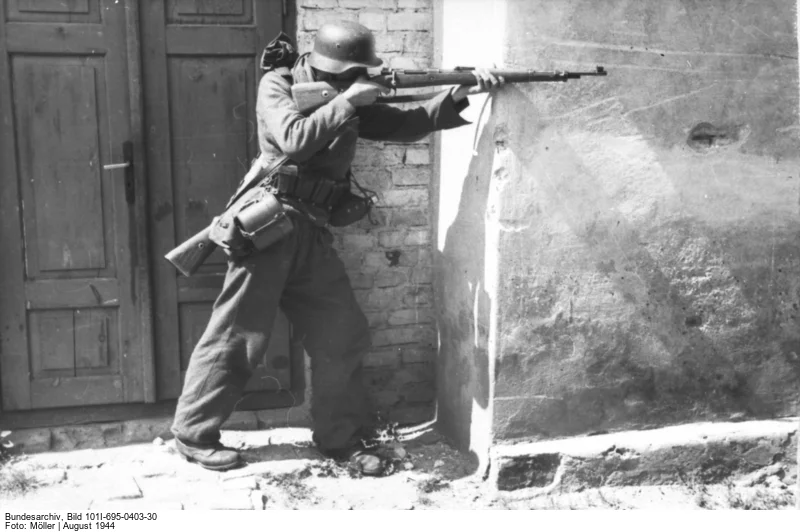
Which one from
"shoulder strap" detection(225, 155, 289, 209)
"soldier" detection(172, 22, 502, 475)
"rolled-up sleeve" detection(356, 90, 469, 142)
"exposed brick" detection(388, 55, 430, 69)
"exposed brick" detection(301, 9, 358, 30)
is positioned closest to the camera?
"soldier" detection(172, 22, 502, 475)

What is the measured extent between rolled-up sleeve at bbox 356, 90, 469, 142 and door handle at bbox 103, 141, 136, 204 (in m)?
1.14

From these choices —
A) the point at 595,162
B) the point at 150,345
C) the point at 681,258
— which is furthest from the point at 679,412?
the point at 150,345

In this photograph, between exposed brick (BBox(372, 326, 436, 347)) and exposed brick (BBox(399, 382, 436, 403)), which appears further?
exposed brick (BBox(399, 382, 436, 403))

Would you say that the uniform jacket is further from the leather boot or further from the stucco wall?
the leather boot

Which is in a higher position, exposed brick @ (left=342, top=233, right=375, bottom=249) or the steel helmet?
the steel helmet

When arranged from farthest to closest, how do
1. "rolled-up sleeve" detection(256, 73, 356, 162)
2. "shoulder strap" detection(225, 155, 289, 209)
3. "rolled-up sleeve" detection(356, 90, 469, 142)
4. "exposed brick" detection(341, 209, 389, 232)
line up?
"exposed brick" detection(341, 209, 389, 232) → "rolled-up sleeve" detection(356, 90, 469, 142) → "shoulder strap" detection(225, 155, 289, 209) → "rolled-up sleeve" detection(256, 73, 356, 162)

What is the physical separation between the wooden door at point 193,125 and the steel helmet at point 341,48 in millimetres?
565

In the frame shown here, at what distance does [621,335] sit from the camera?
4.27 metres

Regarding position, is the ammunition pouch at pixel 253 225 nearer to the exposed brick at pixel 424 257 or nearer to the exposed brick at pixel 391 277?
the exposed brick at pixel 391 277

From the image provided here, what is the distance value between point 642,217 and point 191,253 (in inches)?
83.8

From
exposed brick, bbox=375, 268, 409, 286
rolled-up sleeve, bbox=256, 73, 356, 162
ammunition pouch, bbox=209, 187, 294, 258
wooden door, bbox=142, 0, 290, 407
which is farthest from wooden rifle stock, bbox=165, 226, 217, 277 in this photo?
exposed brick, bbox=375, 268, 409, 286

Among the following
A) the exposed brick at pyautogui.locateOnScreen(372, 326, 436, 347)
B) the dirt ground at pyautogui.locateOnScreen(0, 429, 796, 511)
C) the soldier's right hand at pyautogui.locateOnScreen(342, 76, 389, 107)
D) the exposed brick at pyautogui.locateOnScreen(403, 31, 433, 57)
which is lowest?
the dirt ground at pyautogui.locateOnScreen(0, 429, 796, 511)

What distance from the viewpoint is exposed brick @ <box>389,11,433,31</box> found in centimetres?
459

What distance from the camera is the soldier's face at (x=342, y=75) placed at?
4.06 m
